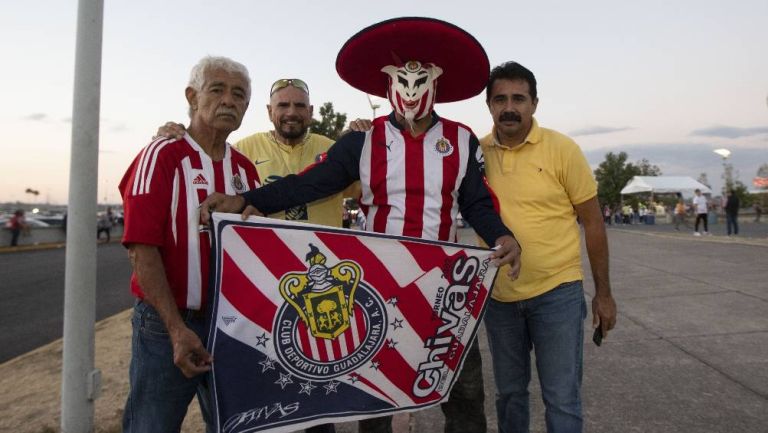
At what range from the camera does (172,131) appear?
2.18 m

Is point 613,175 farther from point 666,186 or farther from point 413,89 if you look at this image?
point 413,89

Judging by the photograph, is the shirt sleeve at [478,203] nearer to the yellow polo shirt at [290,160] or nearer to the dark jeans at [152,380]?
the yellow polo shirt at [290,160]

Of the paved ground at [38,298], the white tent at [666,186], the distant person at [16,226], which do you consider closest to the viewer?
the paved ground at [38,298]

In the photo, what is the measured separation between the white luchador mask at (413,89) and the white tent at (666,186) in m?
41.8

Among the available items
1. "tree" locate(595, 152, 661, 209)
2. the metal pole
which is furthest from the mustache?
"tree" locate(595, 152, 661, 209)

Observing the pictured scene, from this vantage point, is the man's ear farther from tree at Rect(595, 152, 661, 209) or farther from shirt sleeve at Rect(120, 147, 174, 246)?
tree at Rect(595, 152, 661, 209)

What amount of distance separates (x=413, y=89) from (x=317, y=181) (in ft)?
2.28

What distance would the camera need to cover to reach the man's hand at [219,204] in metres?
2.04

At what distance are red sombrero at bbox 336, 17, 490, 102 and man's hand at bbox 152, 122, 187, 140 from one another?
3.22ft

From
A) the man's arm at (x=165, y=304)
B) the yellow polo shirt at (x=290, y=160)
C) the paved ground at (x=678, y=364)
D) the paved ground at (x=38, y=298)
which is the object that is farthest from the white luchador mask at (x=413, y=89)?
the paved ground at (x=38, y=298)

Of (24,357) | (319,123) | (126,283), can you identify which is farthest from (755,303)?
(319,123)

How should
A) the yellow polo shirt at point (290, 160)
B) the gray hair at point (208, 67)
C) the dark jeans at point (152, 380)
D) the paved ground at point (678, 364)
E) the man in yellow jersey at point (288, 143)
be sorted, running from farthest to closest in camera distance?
1. the paved ground at point (678, 364)
2. the man in yellow jersey at point (288, 143)
3. the yellow polo shirt at point (290, 160)
4. the gray hair at point (208, 67)
5. the dark jeans at point (152, 380)

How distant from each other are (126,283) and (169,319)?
11.4m

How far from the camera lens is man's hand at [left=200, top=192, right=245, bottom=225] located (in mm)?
2035
